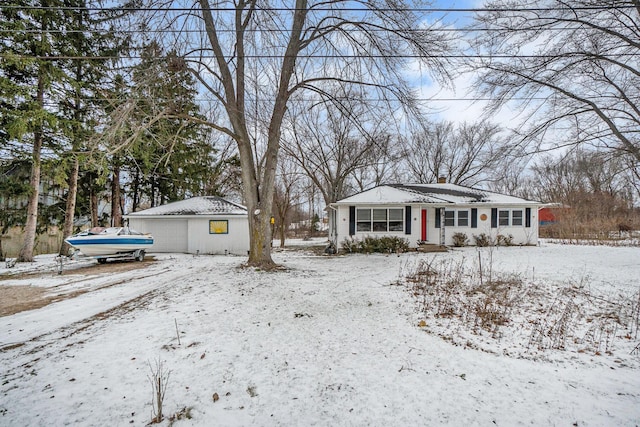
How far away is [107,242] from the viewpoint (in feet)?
39.9

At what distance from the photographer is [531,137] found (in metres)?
9.12

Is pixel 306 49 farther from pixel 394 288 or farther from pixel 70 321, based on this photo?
pixel 70 321

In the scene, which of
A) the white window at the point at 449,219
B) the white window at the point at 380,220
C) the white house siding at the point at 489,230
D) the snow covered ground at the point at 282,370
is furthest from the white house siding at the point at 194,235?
the white window at the point at 449,219

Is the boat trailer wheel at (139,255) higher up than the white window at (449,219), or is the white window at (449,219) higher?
the white window at (449,219)

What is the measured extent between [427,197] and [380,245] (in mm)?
4329

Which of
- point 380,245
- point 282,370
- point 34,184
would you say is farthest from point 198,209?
point 282,370

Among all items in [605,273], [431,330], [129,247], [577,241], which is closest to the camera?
[431,330]

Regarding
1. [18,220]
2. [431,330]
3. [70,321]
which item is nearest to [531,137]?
[431,330]

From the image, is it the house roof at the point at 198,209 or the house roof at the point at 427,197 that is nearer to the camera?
the house roof at the point at 427,197

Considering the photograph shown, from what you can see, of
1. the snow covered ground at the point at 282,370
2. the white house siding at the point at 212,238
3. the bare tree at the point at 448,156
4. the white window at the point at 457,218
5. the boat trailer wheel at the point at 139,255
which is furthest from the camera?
the bare tree at the point at 448,156

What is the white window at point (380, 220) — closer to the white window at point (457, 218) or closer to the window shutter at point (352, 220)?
the window shutter at point (352, 220)

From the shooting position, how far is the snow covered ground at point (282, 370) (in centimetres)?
274

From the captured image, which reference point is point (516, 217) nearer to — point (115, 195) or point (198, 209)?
point (198, 209)

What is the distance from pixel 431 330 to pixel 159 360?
13.3 feet
